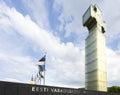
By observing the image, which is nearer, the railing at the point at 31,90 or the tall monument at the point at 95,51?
the railing at the point at 31,90

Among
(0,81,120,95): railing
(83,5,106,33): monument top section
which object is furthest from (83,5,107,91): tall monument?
(0,81,120,95): railing

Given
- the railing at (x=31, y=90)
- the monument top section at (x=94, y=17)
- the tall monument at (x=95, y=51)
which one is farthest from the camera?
the monument top section at (x=94, y=17)

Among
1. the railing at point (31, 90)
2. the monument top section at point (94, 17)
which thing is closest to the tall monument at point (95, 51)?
the monument top section at point (94, 17)

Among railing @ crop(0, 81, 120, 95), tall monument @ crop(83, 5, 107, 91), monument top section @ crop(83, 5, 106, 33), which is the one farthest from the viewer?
monument top section @ crop(83, 5, 106, 33)

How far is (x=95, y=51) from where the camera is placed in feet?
190

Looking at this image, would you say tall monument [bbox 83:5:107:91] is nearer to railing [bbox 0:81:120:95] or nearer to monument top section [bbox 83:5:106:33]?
monument top section [bbox 83:5:106:33]

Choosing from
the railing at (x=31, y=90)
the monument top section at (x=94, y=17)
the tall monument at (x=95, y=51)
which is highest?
the monument top section at (x=94, y=17)

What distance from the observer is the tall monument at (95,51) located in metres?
55.4

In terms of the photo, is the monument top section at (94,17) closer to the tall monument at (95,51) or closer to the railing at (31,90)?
the tall monument at (95,51)

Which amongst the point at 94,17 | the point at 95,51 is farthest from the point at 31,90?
the point at 94,17

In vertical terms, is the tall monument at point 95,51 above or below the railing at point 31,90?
above

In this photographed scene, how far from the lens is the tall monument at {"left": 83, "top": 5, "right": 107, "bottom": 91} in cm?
5544

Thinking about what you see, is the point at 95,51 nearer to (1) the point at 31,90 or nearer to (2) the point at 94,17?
(2) the point at 94,17

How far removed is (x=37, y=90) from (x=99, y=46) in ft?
116
